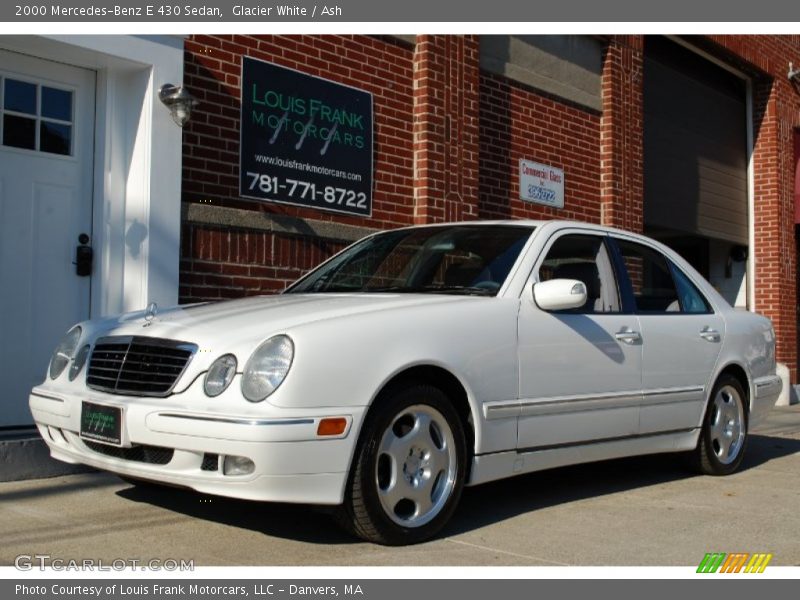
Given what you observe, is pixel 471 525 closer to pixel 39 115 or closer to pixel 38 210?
pixel 38 210

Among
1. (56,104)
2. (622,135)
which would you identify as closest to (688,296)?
(56,104)

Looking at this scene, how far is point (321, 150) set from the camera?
8383 mm

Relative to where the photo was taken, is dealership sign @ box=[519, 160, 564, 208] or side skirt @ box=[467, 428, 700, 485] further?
dealership sign @ box=[519, 160, 564, 208]

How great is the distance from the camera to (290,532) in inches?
181

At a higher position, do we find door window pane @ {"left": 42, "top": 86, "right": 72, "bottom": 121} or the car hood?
door window pane @ {"left": 42, "top": 86, "right": 72, "bottom": 121}

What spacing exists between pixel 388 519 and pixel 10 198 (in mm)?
3842

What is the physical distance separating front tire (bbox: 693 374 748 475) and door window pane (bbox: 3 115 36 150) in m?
4.86

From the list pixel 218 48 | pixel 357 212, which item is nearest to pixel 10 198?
pixel 218 48

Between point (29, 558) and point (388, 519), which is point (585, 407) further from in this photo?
point (29, 558)

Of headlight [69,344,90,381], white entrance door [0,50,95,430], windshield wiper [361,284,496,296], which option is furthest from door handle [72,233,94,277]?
windshield wiper [361,284,496,296]

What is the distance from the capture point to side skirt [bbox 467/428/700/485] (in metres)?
4.80

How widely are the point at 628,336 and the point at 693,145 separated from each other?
891cm

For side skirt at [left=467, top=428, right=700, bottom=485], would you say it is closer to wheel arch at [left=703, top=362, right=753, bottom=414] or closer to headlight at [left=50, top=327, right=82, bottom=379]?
wheel arch at [left=703, top=362, right=753, bottom=414]

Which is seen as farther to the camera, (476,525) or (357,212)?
(357,212)
